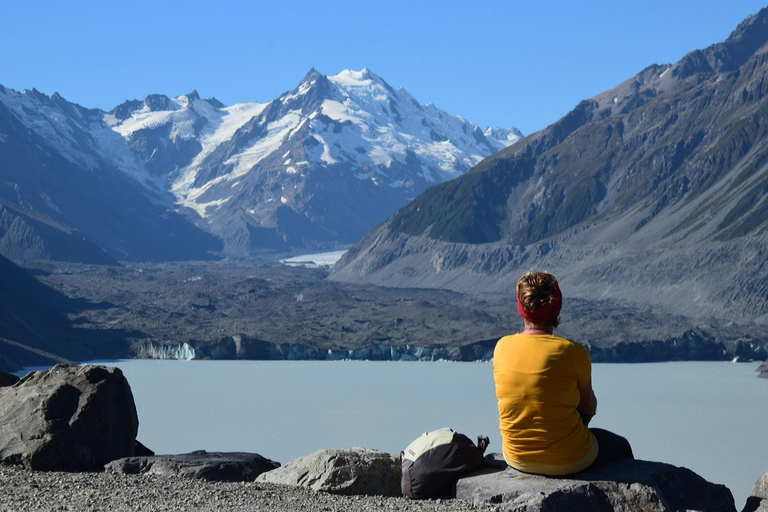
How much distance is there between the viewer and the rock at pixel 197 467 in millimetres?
11633

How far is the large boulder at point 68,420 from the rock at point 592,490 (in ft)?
17.3

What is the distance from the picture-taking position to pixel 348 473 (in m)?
10.5

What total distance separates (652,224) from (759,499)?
155 meters

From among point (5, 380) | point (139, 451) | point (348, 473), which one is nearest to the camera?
point (348, 473)

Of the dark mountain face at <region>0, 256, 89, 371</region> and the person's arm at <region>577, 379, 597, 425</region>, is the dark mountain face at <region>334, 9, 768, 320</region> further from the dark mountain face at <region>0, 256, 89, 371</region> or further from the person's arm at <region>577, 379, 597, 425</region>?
the person's arm at <region>577, 379, 597, 425</region>

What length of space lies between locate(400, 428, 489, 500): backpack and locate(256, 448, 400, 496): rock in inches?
25.6

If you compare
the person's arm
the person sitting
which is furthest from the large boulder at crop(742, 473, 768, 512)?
the person's arm

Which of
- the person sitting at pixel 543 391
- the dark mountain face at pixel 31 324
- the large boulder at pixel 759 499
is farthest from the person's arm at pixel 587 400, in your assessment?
the dark mountain face at pixel 31 324

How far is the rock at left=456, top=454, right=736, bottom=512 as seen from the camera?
855cm

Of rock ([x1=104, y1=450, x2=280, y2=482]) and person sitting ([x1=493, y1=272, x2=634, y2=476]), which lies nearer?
person sitting ([x1=493, y1=272, x2=634, y2=476])

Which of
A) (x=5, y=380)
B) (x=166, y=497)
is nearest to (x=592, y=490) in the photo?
(x=166, y=497)

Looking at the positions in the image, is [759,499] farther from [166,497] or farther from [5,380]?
[5,380]

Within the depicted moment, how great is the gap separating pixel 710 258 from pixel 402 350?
51.3m

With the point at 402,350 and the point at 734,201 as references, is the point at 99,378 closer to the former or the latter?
the point at 402,350
